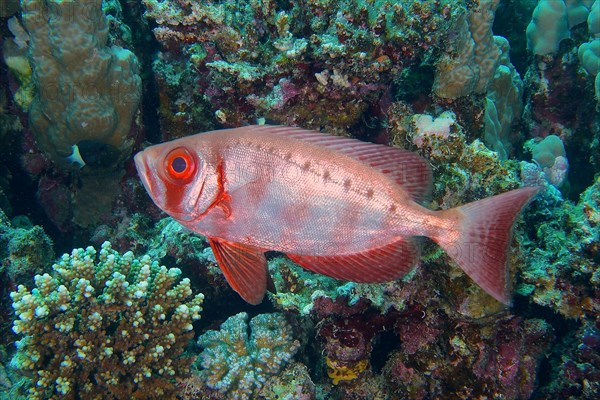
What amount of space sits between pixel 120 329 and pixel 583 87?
8146mm

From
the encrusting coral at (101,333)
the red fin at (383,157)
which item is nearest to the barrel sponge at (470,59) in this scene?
the red fin at (383,157)

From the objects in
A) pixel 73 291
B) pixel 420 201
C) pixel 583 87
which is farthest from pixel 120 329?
pixel 583 87

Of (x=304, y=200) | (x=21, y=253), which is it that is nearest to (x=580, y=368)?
(x=304, y=200)

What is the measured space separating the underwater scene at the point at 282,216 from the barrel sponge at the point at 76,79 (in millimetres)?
23

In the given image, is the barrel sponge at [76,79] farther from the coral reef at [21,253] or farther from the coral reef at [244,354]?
the coral reef at [244,354]

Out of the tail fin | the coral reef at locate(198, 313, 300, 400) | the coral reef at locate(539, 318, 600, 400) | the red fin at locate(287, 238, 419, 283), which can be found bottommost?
the coral reef at locate(198, 313, 300, 400)

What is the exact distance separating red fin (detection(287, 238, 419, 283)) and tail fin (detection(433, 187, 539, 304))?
29cm

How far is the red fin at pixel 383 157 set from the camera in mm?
2574

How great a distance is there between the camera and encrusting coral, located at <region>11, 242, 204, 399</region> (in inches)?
139

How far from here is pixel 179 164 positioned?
2430mm

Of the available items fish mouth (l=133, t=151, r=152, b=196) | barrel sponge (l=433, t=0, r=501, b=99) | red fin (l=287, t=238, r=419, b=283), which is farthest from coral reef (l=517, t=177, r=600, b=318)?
fish mouth (l=133, t=151, r=152, b=196)

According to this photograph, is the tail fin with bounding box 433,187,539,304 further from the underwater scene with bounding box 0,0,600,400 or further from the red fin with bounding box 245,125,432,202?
the red fin with bounding box 245,125,432,202

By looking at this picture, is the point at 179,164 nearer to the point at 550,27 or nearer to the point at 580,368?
the point at 580,368

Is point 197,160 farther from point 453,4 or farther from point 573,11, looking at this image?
point 573,11
